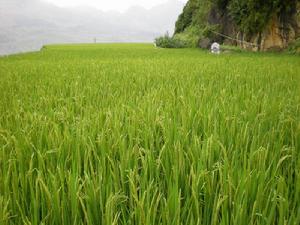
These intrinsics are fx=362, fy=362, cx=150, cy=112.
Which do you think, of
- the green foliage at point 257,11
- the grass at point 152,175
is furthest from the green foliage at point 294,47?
the grass at point 152,175

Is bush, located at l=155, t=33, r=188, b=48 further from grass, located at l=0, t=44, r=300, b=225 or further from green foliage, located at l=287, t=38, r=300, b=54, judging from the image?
grass, located at l=0, t=44, r=300, b=225

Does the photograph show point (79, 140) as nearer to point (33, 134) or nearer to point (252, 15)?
point (33, 134)

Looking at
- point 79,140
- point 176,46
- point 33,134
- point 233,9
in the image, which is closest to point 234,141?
point 79,140

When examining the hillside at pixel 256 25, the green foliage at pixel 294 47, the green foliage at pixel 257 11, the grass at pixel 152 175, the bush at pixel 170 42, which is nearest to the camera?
the grass at pixel 152 175

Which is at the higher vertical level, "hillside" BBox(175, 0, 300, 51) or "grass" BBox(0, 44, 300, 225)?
"hillside" BBox(175, 0, 300, 51)

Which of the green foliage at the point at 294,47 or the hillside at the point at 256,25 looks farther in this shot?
the hillside at the point at 256,25

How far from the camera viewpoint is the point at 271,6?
12.8 meters

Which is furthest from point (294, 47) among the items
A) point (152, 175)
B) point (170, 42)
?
point (152, 175)

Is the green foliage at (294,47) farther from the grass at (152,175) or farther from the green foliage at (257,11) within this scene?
the grass at (152,175)

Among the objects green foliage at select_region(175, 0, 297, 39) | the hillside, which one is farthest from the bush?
green foliage at select_region(175, 0, 297, 39)

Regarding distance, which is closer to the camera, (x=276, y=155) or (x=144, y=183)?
(x=144, y=183)

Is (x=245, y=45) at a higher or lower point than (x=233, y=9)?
lower

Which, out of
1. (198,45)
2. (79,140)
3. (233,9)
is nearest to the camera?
(79,140)

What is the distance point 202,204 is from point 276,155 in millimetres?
392
